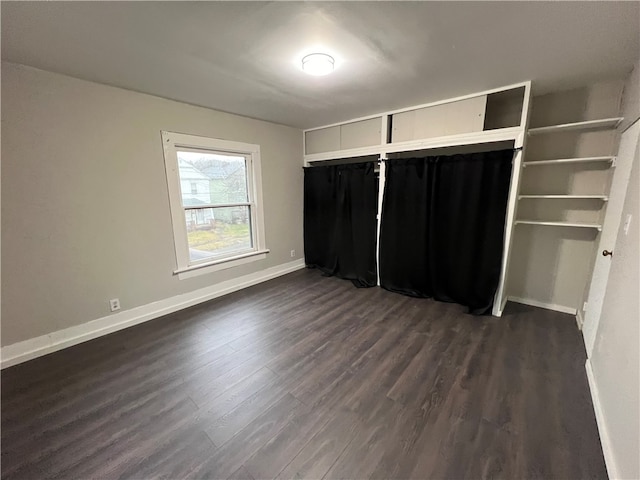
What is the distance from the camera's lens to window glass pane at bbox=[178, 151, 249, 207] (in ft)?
10.1

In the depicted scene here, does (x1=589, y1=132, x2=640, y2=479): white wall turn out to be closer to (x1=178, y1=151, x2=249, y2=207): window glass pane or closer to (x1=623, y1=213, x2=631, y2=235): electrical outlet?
(x1=623, y1=213, x2=631, y2=235): electrical outlet

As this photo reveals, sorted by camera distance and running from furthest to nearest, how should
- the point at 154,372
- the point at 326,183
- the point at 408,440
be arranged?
the point at 326,183
the point at 154,372
the point at 408,440

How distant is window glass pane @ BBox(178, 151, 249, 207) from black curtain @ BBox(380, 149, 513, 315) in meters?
2.06

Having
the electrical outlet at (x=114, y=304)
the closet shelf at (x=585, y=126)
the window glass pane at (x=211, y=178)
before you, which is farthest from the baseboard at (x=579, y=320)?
the electrical outlet at (x=114, y=304)

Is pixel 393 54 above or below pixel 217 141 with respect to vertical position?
above

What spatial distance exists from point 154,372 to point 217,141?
2589 mm

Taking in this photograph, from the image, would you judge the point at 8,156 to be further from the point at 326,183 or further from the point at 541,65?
the point at 541,65

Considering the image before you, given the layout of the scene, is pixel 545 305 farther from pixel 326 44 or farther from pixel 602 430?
pixel 326 44

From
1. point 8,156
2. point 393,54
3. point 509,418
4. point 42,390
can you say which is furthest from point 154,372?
point 393,54

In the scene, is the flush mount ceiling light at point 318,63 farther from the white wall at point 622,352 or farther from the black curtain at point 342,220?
the white wall at point 622,352

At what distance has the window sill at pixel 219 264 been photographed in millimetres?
3125

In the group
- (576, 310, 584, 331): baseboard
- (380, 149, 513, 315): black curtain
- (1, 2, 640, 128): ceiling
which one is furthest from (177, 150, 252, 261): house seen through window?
(576, 310, 584, 331): baseboard

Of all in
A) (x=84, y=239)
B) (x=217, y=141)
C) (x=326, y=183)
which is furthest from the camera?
(x=326, y=183)

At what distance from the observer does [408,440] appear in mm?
1470
